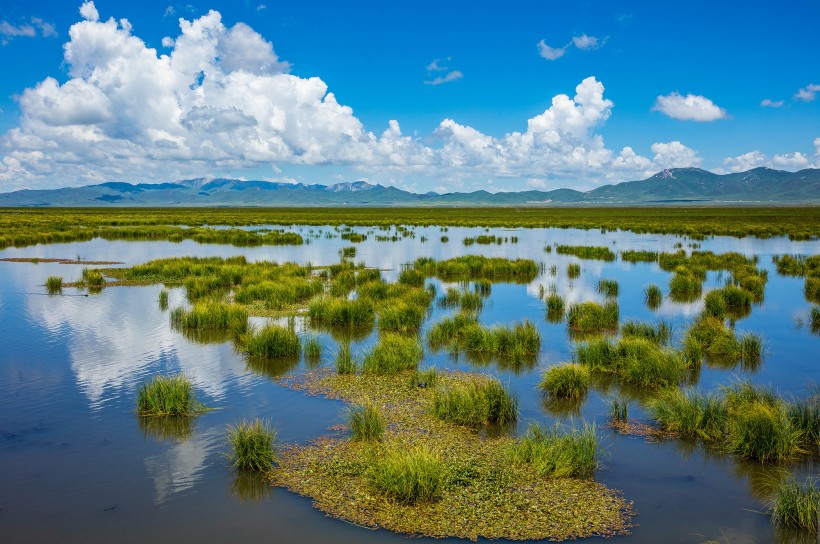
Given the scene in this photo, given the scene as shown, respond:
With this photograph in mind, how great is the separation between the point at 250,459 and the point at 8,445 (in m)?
4.48

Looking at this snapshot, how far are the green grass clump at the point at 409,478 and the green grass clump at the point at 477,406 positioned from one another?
2611mm

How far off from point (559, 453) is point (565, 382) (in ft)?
12.7

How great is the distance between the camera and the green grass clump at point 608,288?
26.3 m

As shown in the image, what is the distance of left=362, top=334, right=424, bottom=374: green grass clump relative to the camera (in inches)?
566

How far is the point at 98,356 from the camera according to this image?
15.6 metres

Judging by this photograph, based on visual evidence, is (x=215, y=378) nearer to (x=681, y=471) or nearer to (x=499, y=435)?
(x=499, y=435)

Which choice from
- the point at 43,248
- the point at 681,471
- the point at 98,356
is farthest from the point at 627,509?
the point at 43,248

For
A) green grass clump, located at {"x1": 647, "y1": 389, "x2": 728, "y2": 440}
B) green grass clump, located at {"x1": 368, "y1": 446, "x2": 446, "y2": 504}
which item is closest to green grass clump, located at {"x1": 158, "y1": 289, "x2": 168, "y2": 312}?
green grass clump, located at {"x1": 368, "y1": 446, "x2": 446, "y2": 504}

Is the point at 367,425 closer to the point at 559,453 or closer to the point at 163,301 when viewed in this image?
the point at 559,453

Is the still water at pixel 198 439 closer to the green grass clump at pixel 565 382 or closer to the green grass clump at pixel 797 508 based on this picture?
the green grass clump at pixel 797 508

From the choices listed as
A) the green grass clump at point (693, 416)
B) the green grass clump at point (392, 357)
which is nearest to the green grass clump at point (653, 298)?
the green grass clump at point (392, 357)

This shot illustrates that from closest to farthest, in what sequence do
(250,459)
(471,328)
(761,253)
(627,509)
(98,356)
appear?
(627,509) → (250,459) → (98,356) → (471,328) → (761,253)

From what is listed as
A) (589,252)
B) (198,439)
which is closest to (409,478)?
(198,439)

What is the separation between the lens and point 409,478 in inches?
327
